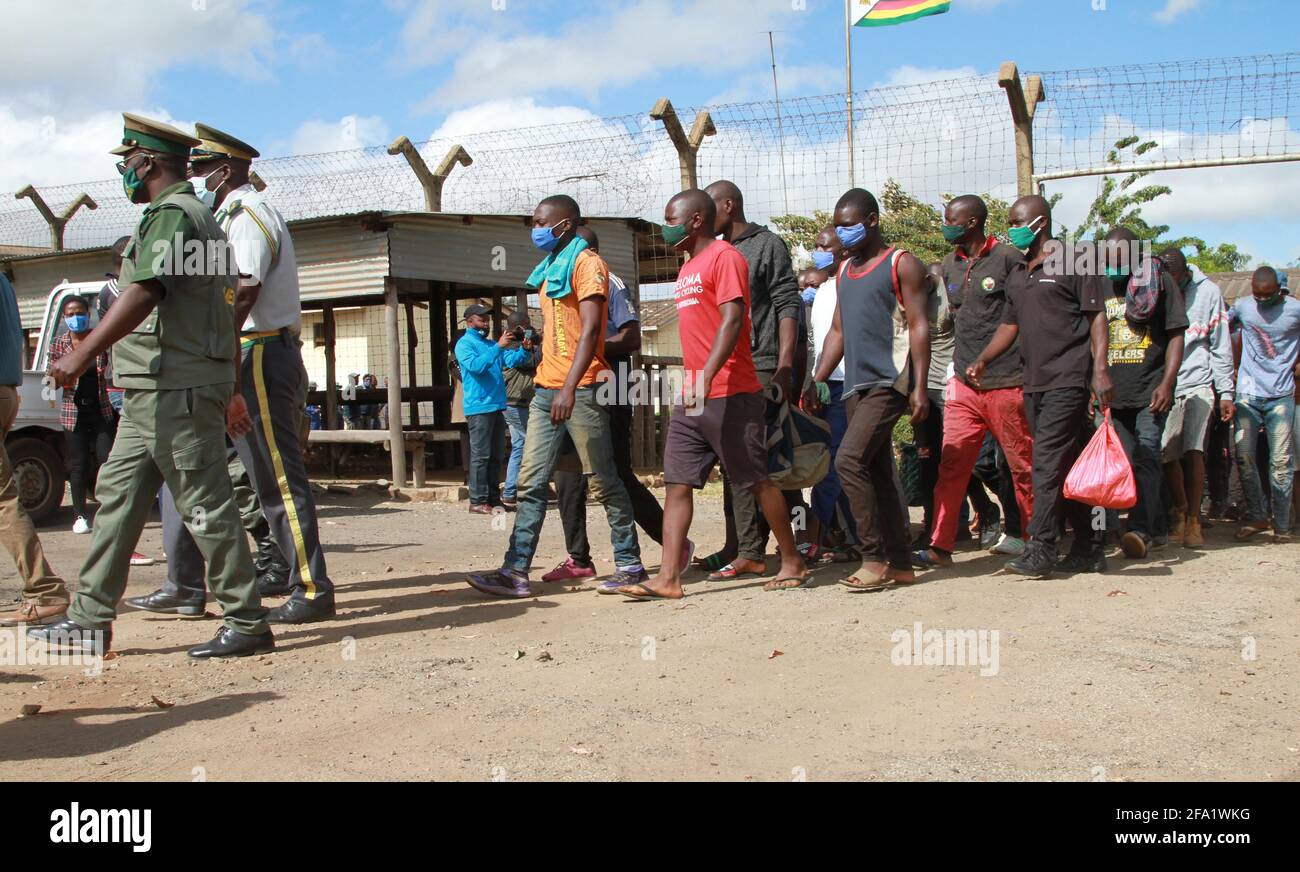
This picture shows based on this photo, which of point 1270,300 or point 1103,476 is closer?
point 1103,476

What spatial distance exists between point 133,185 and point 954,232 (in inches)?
175

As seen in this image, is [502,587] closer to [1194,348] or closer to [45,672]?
[45,672]

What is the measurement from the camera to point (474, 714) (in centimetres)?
404

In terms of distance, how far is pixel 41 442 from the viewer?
10102mm

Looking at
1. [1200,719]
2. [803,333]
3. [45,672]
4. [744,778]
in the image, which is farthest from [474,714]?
[803,333]

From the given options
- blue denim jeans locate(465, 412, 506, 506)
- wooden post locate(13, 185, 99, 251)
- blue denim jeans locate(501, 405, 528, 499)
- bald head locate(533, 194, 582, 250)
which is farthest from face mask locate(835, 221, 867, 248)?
wooden post locate(13, 185, 99, 251)

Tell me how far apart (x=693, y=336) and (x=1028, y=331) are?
1907mm

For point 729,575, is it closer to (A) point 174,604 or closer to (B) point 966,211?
(B) point 966,211

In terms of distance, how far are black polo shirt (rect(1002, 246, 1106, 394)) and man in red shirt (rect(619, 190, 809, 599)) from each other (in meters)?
1.58

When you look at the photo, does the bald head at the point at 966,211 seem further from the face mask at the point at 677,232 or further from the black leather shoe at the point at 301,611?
the black leather shoe at the point at 301,611

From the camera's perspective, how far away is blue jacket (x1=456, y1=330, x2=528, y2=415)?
35.0 feet

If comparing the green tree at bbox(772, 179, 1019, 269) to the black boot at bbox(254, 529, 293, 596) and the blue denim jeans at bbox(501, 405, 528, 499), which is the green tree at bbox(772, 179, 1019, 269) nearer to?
the blue denim jeans at bbox(501, 405, 528, 499)

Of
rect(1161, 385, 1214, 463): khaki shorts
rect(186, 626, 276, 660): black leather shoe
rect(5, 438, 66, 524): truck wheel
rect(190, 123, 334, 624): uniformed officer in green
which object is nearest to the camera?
rect(186, 626, 276, 660): black leather shoe


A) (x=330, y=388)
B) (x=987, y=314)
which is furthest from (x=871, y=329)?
(x=330, y=388)
